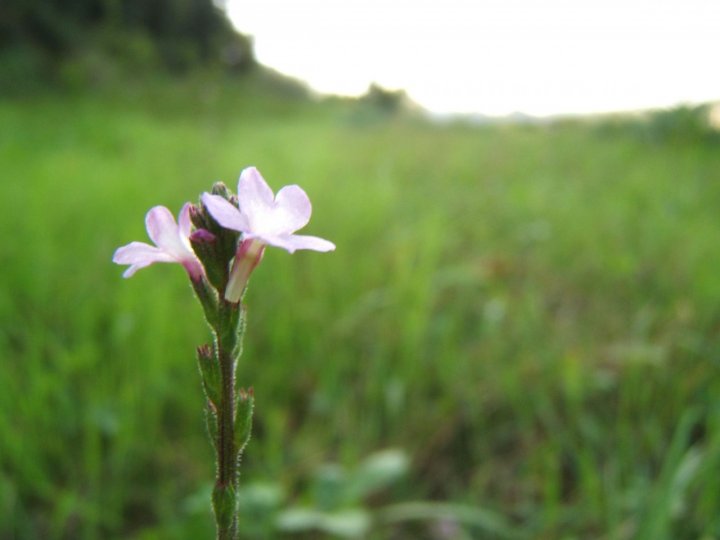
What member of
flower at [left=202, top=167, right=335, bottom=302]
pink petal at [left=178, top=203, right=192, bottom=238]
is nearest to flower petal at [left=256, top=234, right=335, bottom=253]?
flower at [left=202, top=167, right=335, bottom=302]

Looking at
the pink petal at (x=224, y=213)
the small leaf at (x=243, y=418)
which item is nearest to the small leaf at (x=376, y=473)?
the small leaf at (x=243, y=418)

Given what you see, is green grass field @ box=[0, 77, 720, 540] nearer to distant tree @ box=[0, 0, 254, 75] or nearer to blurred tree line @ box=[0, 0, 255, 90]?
blurred tree line @ box=[0, 0, 255, 90]

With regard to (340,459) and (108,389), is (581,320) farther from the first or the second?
(108,389)

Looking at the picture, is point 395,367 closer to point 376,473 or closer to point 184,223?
point 376,473

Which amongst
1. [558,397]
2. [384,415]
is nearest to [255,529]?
[384,415]

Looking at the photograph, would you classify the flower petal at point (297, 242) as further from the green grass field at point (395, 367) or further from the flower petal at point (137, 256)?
the green grass field at point (395, 367)

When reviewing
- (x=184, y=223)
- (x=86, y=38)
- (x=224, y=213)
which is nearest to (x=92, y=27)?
(x=86, y=38)
